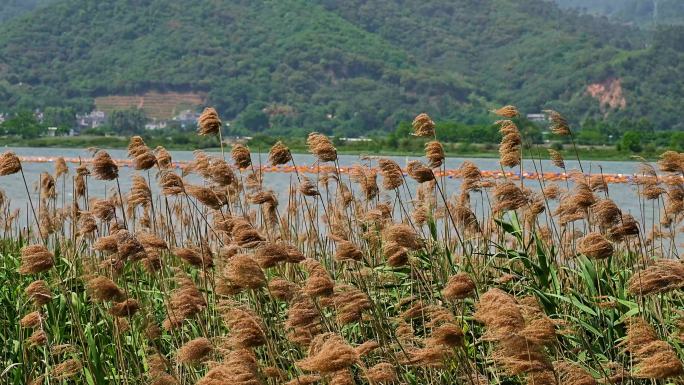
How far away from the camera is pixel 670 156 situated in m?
7.48

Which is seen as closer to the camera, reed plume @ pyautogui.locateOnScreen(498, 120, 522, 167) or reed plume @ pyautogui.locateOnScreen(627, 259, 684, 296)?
reed plume @ pyautogui.locateOnScreen(627, 259, 684, 296)

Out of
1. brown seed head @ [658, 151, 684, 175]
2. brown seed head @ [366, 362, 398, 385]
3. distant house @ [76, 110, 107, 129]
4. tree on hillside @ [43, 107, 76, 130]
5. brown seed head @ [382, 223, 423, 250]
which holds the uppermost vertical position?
brown seed head @ [658, 151, 684, 175]

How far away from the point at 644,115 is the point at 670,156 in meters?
130

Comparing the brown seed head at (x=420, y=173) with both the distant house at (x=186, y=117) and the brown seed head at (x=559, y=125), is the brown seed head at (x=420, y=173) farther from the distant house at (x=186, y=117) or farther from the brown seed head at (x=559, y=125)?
the distant house at (x=186, y=117)

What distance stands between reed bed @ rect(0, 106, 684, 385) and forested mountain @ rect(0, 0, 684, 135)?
112288 mm

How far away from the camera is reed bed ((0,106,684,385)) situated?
483cm

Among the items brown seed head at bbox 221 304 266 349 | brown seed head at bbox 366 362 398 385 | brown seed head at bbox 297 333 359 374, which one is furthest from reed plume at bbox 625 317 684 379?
brown seed head at bbox 221 304 266 349

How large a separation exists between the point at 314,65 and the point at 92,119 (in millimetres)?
33728

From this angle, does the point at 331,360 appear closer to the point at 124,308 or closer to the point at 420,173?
the point at 124,308

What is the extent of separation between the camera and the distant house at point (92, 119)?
122 meters

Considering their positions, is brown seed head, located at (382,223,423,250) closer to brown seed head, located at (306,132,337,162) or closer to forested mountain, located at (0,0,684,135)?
brown seed head, located at (306,132,337,162)

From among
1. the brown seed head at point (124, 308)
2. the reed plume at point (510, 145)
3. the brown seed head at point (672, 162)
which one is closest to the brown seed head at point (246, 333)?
the brown seed head at point (124, 308)

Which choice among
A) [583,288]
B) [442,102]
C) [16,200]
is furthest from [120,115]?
[583,288]

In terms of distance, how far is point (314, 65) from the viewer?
150m
